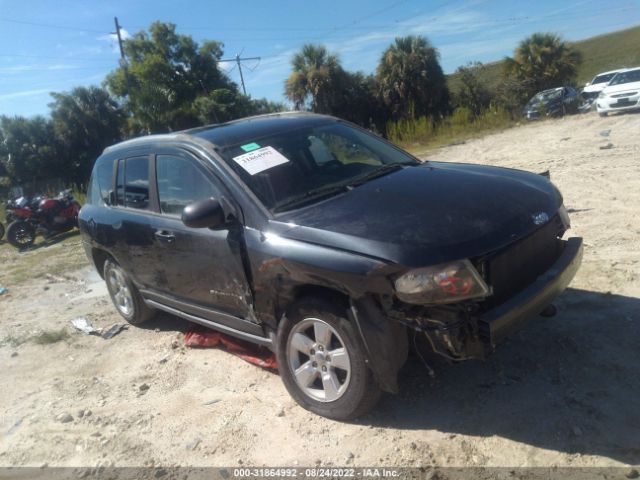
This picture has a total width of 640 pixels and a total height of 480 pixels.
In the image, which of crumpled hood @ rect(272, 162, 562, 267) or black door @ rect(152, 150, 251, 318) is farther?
black door @ rect(152, 150, 251, 318)

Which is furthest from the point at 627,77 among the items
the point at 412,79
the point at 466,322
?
the point at 466,322

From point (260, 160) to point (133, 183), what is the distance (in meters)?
1.57

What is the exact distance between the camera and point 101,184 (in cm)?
534

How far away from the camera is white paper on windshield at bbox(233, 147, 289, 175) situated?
3.68 meters

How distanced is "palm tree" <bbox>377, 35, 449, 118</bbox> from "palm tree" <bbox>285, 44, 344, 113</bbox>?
8.72 feet

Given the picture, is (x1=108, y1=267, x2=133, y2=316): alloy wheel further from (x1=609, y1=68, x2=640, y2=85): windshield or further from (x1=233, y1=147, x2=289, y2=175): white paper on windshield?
(x1=609, y1=68, x2=640, y2=85): windshield

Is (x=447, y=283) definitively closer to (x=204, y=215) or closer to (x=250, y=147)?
(x=204, y=215)

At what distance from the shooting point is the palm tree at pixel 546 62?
1062 inches

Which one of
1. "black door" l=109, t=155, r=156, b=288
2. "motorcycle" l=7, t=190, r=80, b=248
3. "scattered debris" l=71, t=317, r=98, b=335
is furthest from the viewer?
"motorcycle" l=7, t=190, r=80, b=248

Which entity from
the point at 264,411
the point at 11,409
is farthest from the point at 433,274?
the point at 11,409

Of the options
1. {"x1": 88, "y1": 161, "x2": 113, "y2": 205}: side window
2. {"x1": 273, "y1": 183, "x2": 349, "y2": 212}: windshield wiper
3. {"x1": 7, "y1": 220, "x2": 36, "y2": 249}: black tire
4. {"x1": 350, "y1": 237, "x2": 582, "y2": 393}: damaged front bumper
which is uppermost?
{"x1": 88, "y1": 161, "x2": 113, "y2": 205}: side window

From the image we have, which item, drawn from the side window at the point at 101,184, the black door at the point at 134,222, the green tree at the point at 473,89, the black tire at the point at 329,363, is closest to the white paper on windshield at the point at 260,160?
the black tire at the point at 329,363

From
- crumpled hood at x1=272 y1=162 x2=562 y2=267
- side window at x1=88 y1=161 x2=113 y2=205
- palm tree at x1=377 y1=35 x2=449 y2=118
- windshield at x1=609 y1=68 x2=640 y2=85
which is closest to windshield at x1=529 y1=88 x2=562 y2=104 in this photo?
windshield at x1=609 y1=68 x2=640 y2=85

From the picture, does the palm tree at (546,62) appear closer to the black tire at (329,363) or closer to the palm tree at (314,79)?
the palm tree at (314,79)
